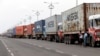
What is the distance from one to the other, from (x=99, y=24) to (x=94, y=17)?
838mm

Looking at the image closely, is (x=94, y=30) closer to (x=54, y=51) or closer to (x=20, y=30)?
(x=54, y=51)

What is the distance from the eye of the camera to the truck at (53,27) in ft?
169

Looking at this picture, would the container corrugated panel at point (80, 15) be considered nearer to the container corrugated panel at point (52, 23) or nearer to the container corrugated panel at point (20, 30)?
the container corrugated panel at point (52, 23)

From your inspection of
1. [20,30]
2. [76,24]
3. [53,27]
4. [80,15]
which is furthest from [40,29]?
[20,30]

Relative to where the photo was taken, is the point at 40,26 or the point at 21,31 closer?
the point at 40,26

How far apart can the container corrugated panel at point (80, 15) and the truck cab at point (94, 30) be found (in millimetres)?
2286

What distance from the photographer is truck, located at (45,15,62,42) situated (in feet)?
169

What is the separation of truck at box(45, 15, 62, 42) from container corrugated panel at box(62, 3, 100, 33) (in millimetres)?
7976

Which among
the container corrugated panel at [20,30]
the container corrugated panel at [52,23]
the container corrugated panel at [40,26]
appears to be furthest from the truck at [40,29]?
the container corrugated panel at [20,30]

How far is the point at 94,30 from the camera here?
105ft

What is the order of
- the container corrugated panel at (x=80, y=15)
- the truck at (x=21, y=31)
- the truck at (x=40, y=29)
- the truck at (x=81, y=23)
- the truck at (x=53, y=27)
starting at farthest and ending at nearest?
the truck at (x=21, y=31) → the truck at (x=40, y=29) → the truck at (x=53, y=27) → the container corrugated panel at (x=80, y=15) → the truck at (x=81, y=23)

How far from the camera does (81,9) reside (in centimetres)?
3609

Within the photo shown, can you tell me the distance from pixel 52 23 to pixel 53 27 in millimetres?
1120

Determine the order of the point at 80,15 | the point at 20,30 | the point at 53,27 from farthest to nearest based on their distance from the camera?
the point at 20,30 < the point at 53,27 < the point at 80,15
